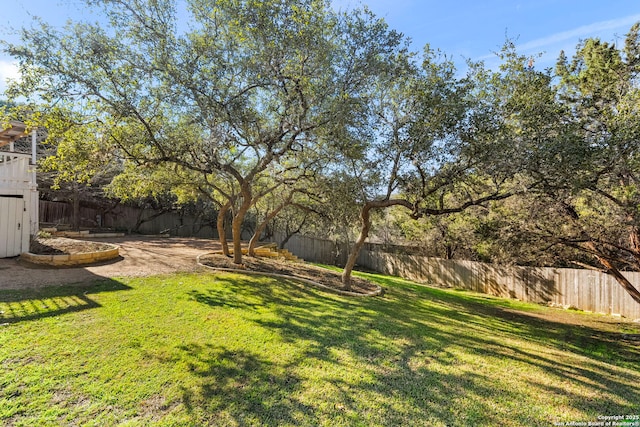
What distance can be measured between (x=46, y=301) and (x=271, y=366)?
13.1 feet

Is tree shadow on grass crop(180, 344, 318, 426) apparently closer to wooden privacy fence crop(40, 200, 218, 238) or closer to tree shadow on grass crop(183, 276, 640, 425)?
tree shadow on grass crop(183, 276, 640, 425)

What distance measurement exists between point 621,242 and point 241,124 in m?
9.32

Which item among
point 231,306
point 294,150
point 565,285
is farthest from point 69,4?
point 565,285

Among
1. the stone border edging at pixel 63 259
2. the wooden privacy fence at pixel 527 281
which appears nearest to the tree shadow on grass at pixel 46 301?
the stone border edging at pixel 63 259

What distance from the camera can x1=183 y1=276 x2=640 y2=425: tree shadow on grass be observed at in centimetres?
288

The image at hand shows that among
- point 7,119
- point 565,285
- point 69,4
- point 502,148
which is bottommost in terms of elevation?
point 565,285

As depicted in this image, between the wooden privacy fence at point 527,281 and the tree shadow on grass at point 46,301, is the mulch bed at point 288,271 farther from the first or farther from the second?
the wooden privacy fence at point 527,281

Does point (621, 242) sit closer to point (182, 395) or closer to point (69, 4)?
point (182, 395)

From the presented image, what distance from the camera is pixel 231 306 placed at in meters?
5.48

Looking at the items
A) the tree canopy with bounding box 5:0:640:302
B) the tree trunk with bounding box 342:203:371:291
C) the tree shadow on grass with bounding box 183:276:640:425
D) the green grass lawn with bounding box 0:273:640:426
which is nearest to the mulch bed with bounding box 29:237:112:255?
the tree canopy with bounding box 5:0:640:302

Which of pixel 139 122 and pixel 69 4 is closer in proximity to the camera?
pixel 69 4

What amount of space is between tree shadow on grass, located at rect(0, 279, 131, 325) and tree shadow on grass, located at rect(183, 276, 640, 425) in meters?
1.73

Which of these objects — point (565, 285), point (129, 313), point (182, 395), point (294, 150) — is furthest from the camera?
point (565, 285)

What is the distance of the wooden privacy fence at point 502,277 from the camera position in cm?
952
